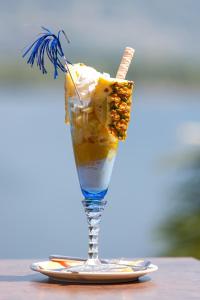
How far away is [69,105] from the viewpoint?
4.43ft

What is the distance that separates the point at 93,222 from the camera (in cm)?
136

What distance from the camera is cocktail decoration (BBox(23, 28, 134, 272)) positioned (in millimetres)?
1315

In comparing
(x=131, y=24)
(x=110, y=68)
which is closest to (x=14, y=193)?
(x=110, y=68)

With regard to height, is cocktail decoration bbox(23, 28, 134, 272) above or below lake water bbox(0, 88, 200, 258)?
below

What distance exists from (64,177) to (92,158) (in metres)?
4.62

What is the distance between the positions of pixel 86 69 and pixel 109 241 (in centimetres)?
436

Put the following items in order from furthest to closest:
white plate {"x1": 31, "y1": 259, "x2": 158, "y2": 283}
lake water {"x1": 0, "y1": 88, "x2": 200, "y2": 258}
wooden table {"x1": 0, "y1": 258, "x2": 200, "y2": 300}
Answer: lake water {"x1": 0, "y1": 88, "x2": 200, "y2": 258}, white plate {"x1": 31, "y1": 259, "x2": 158, "y2": 283}, wooden table {"x1": 0, "y1": 258, "x2": 200, "y2": 300}

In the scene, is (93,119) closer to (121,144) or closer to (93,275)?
(93,275)

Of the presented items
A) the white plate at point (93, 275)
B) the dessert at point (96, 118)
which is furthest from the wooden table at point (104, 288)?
the dessert at point (96, 118)

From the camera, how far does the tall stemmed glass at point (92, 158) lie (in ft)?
4.33

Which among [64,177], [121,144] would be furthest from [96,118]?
[64,177]

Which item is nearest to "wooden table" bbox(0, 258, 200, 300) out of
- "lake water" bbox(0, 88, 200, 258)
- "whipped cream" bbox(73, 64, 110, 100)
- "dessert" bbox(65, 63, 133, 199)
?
"dessert" bbox(65, 63, 133, 199)

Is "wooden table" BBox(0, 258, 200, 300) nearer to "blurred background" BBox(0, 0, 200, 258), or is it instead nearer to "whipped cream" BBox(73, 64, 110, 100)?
"whipped cream" BBox(73, 64, 110, 100)

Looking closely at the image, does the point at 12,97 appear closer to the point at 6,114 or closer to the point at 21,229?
the point at 6,114
